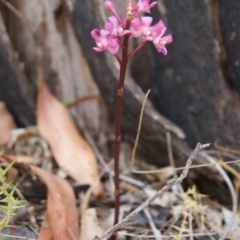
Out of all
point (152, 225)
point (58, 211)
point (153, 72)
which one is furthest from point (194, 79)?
point (58, 211)

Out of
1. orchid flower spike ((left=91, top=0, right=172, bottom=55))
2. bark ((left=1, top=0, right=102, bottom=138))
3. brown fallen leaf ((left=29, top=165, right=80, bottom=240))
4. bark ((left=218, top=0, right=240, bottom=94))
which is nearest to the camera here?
orchid flower spike ((left=91, top=0, right=172, bottom=55))

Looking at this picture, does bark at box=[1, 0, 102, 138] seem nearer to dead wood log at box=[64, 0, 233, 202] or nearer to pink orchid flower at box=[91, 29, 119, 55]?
dead wood log at box=[64, 0, 233, 202]

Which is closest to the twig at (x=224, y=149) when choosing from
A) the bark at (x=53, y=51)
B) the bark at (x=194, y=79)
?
the bark at (x=194, y=79)

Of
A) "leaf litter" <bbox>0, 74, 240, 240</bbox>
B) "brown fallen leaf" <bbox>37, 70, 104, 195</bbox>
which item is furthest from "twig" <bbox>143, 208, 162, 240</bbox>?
"brown fallen leaf" <bbox>37, 70, 104, 195</bbox>

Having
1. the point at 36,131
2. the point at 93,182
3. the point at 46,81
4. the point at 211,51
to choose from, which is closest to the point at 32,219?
the point at 93,182

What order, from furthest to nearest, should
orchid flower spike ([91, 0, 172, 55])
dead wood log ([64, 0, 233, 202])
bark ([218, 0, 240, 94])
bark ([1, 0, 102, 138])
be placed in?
bark ([1, 0, 102, 138]) → dead wood log ([64, 0, 233, 202]) → bark ([218, 0, 240, 94]) → orchid flower spike ([91, 0, 172, 55])

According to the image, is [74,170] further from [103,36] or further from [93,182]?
[103,36]

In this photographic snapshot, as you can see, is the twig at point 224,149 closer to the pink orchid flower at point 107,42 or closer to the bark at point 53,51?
the bark at point 53,51
